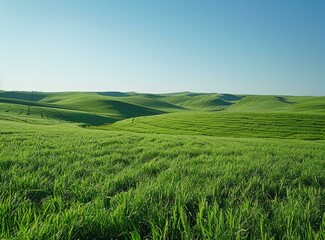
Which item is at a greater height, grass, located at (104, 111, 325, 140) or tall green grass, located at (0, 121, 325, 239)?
tall green grass, located at (0, 121, 325, 239)

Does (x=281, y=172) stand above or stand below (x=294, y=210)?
below

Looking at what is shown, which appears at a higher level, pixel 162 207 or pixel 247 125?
pixel 162 207

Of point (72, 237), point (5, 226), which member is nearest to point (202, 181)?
point (72, 237)

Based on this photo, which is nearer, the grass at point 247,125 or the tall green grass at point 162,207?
the tall green grass at point 162,207

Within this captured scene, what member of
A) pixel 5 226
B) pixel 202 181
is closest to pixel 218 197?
pixel 202 181

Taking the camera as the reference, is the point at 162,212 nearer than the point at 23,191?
Yes

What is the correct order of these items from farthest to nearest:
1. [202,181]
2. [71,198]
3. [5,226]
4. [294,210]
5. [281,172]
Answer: [281,172] → [202,181] → [71,198] → [294,210] → [5,226]

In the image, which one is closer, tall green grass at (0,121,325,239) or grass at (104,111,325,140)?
tall green grass at (0,121,325,239)

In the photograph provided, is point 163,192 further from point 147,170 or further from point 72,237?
point 147,170

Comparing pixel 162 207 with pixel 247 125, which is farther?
pixel 247 125

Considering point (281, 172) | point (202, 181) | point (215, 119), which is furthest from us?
point (215, 119)

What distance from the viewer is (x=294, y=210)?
3314 millimetres

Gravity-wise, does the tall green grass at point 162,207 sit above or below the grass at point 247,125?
above

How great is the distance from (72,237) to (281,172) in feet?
18.2
